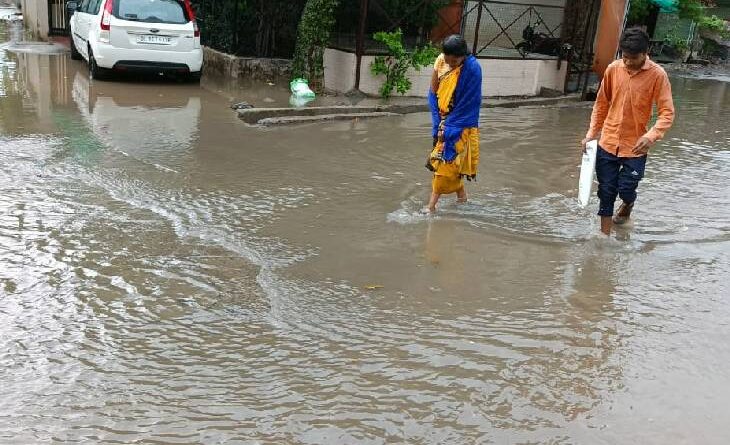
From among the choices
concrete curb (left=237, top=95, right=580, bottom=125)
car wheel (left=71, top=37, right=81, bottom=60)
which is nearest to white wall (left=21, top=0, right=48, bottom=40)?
car wheel (left=71, top=37, right=81, bottom=60)

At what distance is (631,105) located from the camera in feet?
17.0

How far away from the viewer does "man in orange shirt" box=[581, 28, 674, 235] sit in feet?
16.5

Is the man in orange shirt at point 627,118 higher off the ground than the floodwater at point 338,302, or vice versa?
the man in orange shirt at point 627,118

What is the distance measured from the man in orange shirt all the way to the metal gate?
1705 centimetres

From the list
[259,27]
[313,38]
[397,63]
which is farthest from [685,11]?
[313,38]

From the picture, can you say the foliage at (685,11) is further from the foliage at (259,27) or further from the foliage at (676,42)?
the foliage at (259,27)

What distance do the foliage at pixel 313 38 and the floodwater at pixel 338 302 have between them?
4168 mm

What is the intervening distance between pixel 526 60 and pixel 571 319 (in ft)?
32.5

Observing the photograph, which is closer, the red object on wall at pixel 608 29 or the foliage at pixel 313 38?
the foliage at pixel 313 38

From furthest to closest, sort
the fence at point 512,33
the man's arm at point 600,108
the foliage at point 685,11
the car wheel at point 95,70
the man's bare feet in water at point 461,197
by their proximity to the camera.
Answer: the foliage at point 685,11 → the fence at point 512,33 → the car wheel at point 95,70 → the man's bare feet in water at point 461,197 → the man's arm at point 600,108

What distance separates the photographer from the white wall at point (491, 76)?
38.4 ft

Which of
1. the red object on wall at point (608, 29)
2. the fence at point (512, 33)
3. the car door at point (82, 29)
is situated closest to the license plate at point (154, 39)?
the car door at point (82, 29)

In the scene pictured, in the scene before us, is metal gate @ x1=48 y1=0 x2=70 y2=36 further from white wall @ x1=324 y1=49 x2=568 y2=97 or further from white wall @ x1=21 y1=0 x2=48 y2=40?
white wall @ x1=324 y1=49 x2=568 y2=97

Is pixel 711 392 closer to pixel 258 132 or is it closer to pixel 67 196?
pixel 67 196
